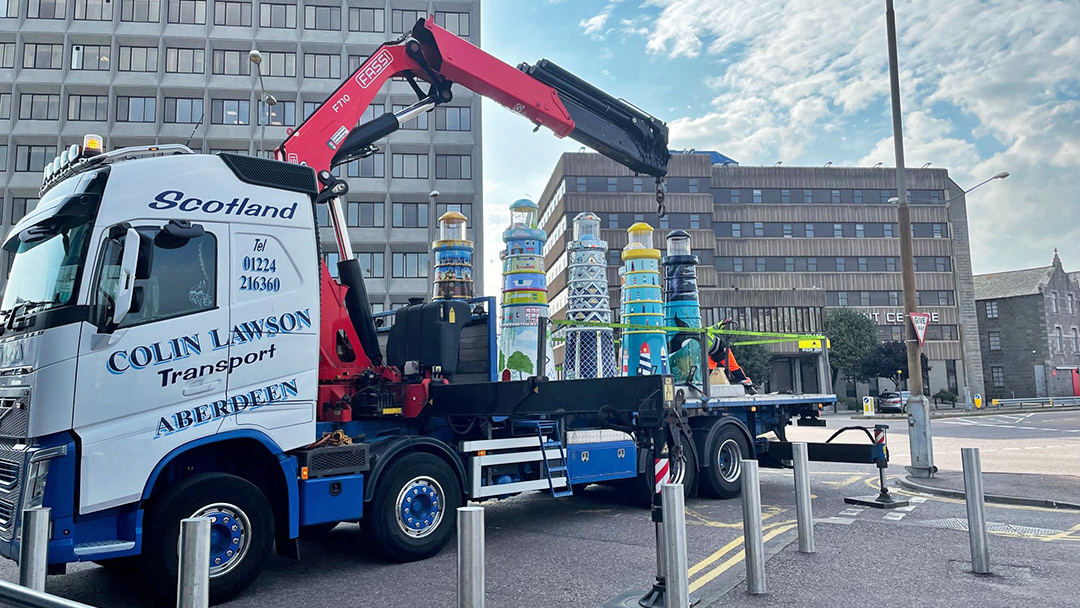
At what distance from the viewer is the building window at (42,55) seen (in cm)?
4322

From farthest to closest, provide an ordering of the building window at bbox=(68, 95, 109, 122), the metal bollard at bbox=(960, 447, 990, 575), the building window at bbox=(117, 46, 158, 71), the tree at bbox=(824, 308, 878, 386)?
1. the tree at bbox=(824, 308, 878, 386)
2. the building window at bbox=(117, 46, 158, 71)
3. the building window at bbox=(68, 95, 109, 122)
4. the metal bollard at bbox=(960, 447, 990, 575)

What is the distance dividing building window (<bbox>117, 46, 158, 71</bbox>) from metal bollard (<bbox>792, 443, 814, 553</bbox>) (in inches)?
1835

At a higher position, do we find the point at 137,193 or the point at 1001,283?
the point at 1001,283

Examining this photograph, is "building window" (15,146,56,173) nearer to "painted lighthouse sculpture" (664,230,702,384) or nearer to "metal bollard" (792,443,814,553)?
"painted lighthouse sculpture" (664,230,702,384)

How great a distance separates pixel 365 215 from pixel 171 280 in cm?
3930

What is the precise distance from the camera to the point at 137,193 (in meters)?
6.02

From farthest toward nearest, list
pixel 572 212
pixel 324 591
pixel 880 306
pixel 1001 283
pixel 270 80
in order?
pixel 1001 283, pixel 880 306, pixel 572 212, pixel 270 80, pixel 324 591

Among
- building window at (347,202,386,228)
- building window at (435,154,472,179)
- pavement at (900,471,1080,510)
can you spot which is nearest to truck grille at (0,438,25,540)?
pavement at (900,471,1080,510)

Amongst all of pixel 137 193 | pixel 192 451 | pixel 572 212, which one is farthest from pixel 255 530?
pixel 572 212

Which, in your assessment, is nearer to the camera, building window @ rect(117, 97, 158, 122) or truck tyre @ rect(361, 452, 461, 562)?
truck tyre @ rect(361, 452, 461, 562)

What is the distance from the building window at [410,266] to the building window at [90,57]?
2027 cm

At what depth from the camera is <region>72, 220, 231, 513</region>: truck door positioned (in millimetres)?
5477

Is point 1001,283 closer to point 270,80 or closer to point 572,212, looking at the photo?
point 572,212

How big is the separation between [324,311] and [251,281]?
1.20 m
